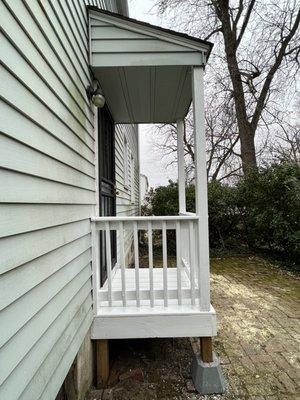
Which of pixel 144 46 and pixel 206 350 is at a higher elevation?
pixel 144 46

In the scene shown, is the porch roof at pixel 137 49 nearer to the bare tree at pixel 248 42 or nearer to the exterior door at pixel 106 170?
the exterior door at pixel 106 170

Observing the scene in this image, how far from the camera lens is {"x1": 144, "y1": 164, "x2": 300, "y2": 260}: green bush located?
7.16 m

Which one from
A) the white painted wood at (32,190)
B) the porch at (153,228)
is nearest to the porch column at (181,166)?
the porch at (153,228)

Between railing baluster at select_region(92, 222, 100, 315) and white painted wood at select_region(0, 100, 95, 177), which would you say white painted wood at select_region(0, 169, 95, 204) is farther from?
railing baluster at select_region(92, 222, 100, 315)

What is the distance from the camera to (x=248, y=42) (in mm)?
12633

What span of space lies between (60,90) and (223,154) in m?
18.8

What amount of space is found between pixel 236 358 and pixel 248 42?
1264cm

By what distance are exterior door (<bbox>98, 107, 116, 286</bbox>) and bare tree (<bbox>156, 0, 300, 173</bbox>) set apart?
7329 mm

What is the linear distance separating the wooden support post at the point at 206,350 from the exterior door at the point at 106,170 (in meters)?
1.31

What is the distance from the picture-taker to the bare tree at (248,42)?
11.6 metres

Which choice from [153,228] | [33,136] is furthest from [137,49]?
[33,136]

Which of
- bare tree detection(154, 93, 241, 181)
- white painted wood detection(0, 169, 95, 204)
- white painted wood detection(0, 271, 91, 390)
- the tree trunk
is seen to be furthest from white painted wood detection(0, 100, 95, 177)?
bare tree detection(154, 93, 241, 181)

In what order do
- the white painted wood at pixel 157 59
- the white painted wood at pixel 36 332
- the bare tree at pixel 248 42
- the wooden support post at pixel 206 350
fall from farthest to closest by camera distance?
the bare tree at pixel 248 42 → the white painted wood at pixel 157 59 → the wooden support post at pixel 206 350 → the white painted wood at pixel 36 332

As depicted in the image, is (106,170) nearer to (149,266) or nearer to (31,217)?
(149,266)
